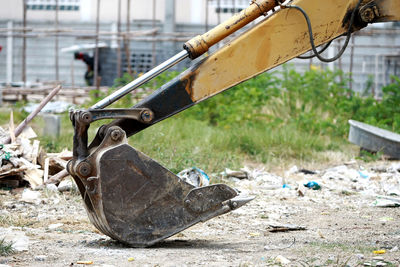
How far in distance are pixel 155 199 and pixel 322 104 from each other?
8.13m

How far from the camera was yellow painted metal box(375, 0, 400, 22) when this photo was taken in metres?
4.59

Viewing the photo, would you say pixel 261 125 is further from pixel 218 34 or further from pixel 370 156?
pixel 218 34

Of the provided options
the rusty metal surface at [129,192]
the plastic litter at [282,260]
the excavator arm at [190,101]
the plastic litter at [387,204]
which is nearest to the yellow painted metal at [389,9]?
the excavator arm at [190,101]

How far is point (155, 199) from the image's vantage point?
176 inches

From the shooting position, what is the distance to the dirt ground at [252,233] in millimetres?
4137

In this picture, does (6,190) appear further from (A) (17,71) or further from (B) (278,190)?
(A) (17,71)

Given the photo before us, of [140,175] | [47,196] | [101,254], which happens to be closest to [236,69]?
[140,175]

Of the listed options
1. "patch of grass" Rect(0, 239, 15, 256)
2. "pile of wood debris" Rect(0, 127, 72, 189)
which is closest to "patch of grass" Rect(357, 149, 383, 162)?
"pile of wood debris" Rect(0, 127, 72, 189)

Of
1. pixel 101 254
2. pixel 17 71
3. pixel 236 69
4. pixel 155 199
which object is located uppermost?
pixel 236 69

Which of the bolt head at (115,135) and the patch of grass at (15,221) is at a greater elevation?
the bolt head at (115,135)

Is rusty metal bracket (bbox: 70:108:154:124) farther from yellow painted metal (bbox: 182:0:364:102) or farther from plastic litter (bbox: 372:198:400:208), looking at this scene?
plastic litter (bbox: 372:198:400:208)

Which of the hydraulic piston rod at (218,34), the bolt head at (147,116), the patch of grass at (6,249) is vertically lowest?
the patch of grass at (6,249)

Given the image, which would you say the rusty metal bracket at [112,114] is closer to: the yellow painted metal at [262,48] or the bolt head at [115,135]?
the bolt head at [115,135]

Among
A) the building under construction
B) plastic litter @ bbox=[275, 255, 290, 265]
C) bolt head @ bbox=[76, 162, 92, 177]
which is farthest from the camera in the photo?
the building under construction
